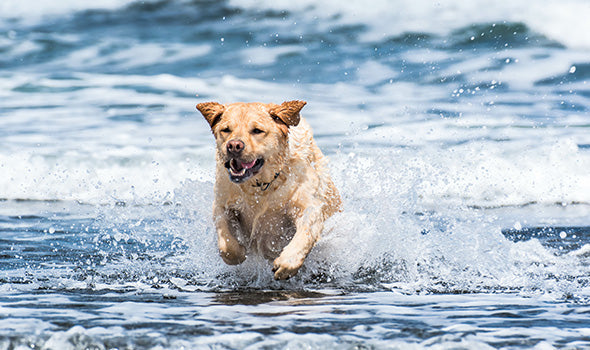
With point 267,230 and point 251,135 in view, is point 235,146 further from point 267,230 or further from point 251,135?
point 267,230

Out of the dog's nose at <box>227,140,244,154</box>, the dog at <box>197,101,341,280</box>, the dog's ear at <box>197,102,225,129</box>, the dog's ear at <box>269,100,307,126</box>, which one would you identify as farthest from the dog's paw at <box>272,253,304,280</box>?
the dog's ear at <box>197,102,225,129</box>

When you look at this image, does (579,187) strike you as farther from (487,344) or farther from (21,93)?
(21,93)

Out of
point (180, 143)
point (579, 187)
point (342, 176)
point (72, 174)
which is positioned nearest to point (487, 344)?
point (342, 176)

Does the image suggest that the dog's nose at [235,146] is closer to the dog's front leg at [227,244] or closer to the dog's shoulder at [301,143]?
the dog's shoulder at [301,143]

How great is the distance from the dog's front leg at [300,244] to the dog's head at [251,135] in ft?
1.33

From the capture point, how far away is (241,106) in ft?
16.8

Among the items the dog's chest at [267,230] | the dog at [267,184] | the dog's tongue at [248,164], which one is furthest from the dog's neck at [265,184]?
the dog's tongue at [248,164]

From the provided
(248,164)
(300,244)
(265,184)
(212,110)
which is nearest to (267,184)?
(265,184)

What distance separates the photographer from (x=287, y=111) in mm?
5168

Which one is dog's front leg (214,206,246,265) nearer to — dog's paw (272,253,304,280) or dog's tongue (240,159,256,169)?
dog's paw (272,253,304,280)

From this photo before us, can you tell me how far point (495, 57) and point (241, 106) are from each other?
15690mm

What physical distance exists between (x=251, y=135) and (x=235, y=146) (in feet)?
0.80

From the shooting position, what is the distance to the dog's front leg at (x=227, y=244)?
525 cm

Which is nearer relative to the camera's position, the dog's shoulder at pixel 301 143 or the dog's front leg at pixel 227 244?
the dog's front leg at pixel 227 244
